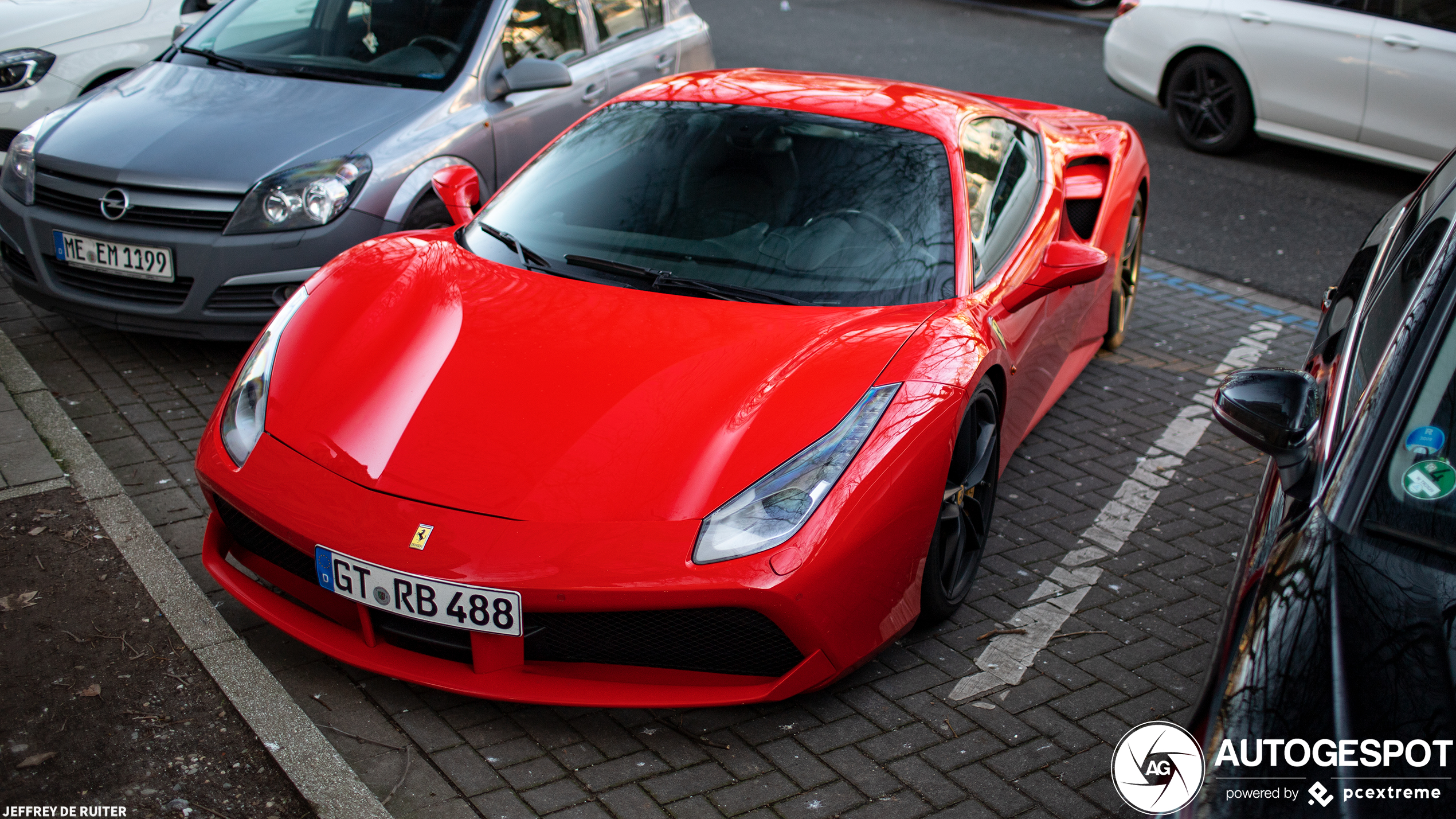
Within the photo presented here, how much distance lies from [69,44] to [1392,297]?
20.9ft

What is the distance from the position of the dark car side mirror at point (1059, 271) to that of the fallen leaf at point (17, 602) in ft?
9.75

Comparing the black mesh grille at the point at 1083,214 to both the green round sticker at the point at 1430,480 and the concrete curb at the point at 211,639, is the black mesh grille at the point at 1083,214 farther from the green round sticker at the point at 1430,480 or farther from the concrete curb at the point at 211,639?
the concrete curb at the point at 211,639

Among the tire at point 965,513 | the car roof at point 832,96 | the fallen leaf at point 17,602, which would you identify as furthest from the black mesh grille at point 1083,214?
the fallen leaf at point 17,602

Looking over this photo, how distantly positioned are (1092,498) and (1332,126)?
5.18 m

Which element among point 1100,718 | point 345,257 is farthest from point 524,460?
point 1100,718

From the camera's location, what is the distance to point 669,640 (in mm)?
2811

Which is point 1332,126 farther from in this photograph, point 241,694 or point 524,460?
point 241,694

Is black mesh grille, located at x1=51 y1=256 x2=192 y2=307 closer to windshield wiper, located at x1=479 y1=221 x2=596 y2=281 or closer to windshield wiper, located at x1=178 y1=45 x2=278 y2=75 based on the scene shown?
windshield wiper, located at x1=178 y1=45 x2=278 y2=75

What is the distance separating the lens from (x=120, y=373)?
481 centimetres

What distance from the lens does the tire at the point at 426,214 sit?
5.04m

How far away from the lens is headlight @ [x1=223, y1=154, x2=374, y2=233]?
15.3ft

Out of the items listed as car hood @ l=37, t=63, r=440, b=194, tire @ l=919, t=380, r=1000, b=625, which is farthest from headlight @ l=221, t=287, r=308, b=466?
tire @ l=919, t=380, r=1000, b=625

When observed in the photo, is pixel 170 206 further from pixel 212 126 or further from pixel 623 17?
pixel 623 17

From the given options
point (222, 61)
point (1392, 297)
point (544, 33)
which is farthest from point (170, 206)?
point (1392, 297)
